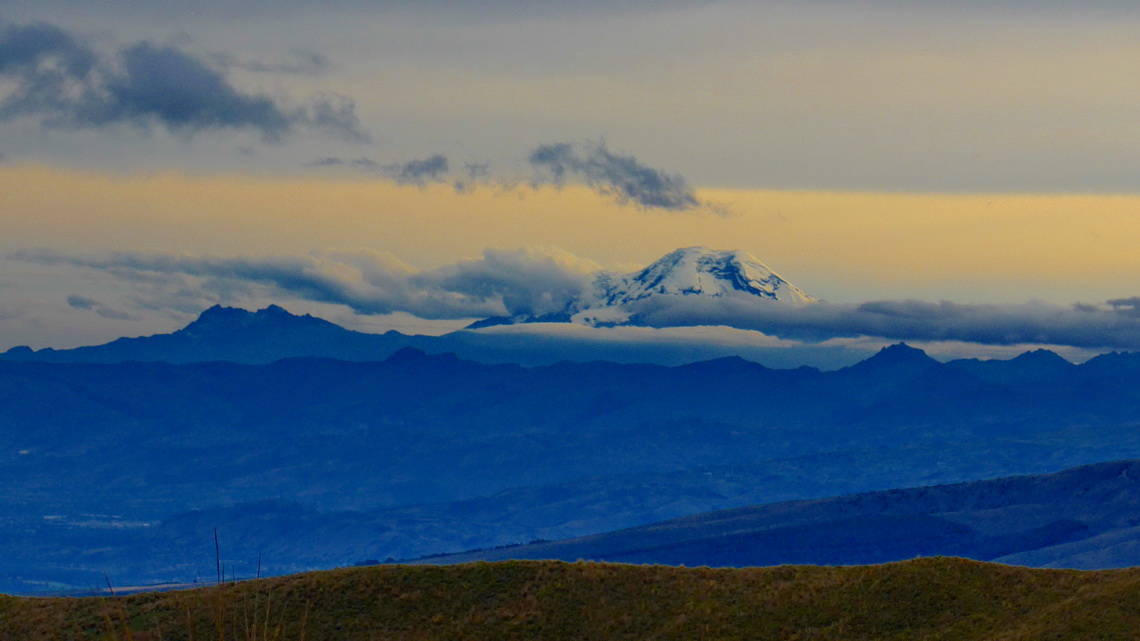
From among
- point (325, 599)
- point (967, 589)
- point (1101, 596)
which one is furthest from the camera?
point (325, 599)

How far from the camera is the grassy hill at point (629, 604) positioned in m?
86.3

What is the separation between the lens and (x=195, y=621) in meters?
92.2

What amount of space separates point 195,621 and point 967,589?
49935 mm

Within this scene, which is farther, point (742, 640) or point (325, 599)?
point (325, 599)

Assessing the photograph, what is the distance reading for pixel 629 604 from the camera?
309ft

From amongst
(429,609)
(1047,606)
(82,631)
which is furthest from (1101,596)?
(82,631)

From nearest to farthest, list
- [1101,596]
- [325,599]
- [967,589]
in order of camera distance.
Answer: [1101,596], [967,589], [325,599]

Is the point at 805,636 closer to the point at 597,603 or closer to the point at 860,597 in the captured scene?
the point at 860,597

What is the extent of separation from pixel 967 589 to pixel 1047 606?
18.4 feet

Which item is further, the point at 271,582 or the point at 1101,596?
the point at 271,582

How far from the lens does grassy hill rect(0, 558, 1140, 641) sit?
86.3 metres

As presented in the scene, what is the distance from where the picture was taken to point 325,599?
9644cm

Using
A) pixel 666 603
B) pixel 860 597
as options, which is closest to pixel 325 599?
pixel 666 603

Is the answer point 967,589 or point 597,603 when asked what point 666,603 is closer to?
point 597,603
